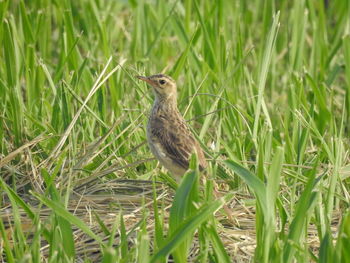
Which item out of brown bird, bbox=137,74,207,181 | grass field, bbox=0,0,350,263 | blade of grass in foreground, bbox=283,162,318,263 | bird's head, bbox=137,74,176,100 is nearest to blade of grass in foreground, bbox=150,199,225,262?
grass field, bbox=0,0,350,263

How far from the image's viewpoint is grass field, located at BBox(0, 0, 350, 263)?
4359mm

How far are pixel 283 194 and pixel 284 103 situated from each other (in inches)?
98.0

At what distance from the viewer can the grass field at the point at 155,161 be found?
4359 millimetres

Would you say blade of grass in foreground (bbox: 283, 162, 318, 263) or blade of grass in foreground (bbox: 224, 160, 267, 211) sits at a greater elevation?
blade of grass in foreground (bbox: 224, 160, 267, 211)

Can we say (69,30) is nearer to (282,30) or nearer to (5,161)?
(5,161)

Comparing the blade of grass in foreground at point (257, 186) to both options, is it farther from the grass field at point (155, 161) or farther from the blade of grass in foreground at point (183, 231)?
the blade of grass in foreground at point (183, 231)

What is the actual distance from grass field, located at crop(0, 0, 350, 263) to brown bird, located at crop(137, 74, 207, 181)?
12 cm

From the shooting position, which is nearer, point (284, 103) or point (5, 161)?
point (5, 161)

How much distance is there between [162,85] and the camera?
6.27 m

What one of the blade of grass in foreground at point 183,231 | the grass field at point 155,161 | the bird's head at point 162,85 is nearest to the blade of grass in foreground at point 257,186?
the grass field at point 155,161

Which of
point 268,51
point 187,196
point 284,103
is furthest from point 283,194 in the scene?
point 284,103

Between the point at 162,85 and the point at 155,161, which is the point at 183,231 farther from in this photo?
the point at 162,85

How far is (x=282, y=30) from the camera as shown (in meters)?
9.36

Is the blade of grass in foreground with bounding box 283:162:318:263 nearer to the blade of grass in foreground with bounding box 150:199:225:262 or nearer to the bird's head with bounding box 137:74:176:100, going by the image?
the blade of grass in foreground with bounding box 150:199:225:262
